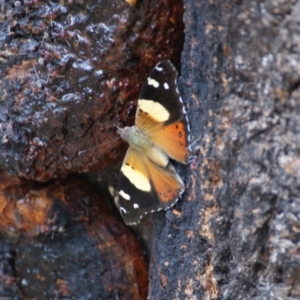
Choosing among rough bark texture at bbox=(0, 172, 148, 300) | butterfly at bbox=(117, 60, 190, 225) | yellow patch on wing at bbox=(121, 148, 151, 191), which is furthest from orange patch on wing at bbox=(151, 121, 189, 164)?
rough bark texture at bbox=(0, 172, 148, 300)

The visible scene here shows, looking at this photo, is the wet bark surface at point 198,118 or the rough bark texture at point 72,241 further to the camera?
the rough bark texture at point 72,241

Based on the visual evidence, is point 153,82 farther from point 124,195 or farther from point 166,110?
point 124,195

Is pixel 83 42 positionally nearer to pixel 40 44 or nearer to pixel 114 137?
pixel 40 44

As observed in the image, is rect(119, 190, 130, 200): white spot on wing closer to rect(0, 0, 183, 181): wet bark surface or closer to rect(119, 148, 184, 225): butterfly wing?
rect(119, 148, 184, 225): butterfly wing

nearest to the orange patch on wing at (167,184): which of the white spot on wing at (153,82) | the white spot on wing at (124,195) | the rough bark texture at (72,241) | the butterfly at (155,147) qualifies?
the butterfly at (155,147)

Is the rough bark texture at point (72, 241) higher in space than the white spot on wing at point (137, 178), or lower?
lower

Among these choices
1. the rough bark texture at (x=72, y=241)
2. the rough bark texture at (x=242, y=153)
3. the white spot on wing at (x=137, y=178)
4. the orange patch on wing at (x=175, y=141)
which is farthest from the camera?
the rough bark texture at (x=72, y=241)

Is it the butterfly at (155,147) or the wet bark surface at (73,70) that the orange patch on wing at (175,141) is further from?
the wet bark surface at (73,70)

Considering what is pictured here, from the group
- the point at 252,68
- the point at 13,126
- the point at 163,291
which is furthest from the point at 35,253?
the point at 252,68

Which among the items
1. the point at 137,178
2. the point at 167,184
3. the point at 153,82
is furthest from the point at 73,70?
the point at 167,184
